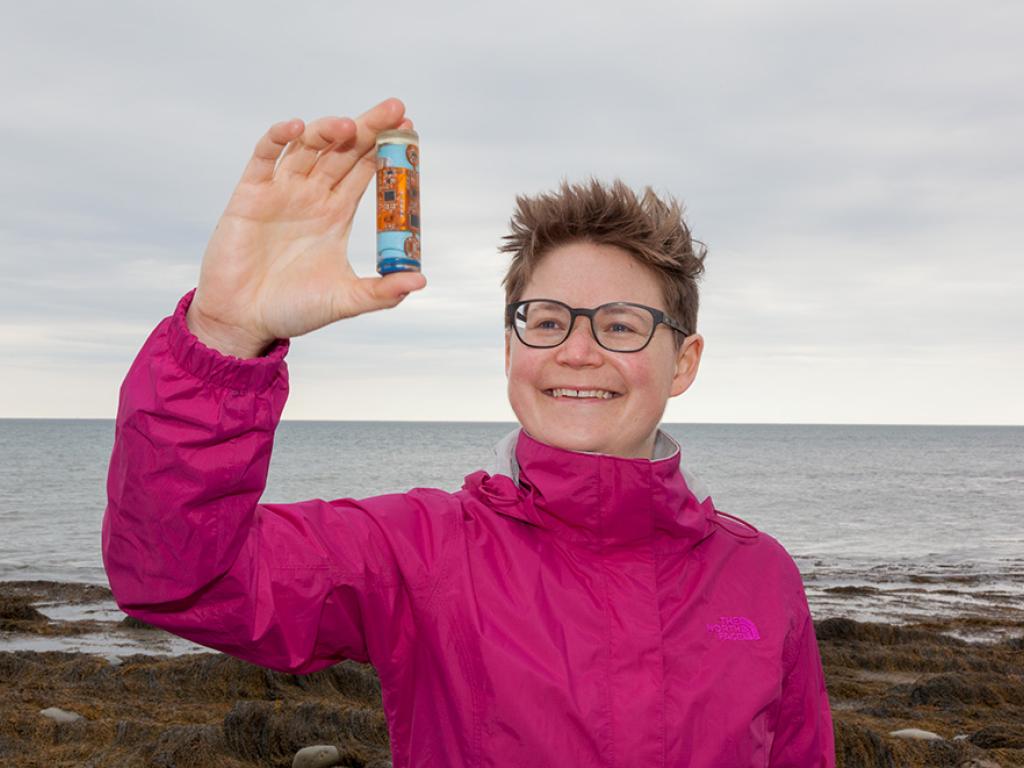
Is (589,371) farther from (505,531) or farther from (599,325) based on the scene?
(505,531)

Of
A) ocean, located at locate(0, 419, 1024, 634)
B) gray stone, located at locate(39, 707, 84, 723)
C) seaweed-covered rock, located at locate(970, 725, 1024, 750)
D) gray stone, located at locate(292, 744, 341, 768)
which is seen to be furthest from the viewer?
ocean, located at locate(0, 419, 1024, 634)

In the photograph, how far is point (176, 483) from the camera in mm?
2059

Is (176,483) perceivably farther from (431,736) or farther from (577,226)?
(577,226)

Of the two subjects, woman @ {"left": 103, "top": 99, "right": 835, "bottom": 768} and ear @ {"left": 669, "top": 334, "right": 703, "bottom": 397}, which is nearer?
woman @ {"left": 103, "top": 99, "right": 835, "bottom": 768}

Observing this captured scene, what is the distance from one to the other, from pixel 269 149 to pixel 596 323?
104 cm

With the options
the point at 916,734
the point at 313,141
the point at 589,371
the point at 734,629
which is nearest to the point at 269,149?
the point at 313,141

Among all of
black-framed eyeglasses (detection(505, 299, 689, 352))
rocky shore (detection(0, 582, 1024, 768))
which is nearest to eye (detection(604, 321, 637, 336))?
black-framed eyeglasses (detection(505, 299, 689, 352))

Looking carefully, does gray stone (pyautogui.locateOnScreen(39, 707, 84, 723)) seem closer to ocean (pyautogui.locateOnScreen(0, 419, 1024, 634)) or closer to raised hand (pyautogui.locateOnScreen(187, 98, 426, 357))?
raised hand (pyautogui.locateOnScreen(187, 98, 426, 357))

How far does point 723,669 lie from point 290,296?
1473 mm

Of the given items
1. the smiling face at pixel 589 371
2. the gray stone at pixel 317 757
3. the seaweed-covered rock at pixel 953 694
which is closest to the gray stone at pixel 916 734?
the seaweed-covered rock at pixel 953 694

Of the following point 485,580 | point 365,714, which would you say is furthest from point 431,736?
point 365,714

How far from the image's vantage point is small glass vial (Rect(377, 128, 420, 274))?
233 cm

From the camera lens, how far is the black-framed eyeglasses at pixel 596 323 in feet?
9.08

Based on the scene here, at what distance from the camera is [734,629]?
2674mm
